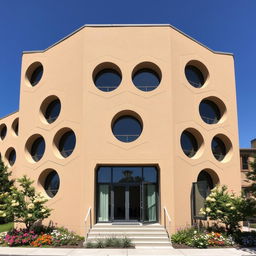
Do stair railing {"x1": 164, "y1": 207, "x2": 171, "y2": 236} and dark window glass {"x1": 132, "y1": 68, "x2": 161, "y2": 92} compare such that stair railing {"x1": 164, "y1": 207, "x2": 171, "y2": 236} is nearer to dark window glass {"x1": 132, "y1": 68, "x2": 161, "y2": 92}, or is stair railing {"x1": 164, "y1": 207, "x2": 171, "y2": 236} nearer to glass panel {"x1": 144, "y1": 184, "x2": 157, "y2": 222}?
glass panel {"x1": 144, "y1": 184, "x2": 157, "y2": 222}

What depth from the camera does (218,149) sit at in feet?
72.7

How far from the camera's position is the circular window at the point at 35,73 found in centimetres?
2305

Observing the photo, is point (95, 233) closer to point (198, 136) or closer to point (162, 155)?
point (162, 155)

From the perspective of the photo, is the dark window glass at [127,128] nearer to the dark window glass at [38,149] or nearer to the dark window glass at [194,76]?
the dark window glass at [194,76]

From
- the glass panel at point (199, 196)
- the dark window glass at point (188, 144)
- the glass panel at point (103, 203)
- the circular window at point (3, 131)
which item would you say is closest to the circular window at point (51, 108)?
the glass panel at point (103, 203)

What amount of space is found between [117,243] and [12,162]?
20.7m

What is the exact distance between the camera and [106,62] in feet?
63.6

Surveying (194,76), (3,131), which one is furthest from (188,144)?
(3,131)

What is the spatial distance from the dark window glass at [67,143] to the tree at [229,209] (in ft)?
32.6

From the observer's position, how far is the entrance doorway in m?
18.5

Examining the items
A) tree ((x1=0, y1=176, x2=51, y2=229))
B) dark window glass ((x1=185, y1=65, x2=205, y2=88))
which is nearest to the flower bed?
tree ((x1=0, y1=176, x2=51, y2=229))

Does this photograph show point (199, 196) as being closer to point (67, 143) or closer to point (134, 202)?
point (134, 202)

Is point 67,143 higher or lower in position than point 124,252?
higher

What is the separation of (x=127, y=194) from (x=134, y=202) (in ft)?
2.33
